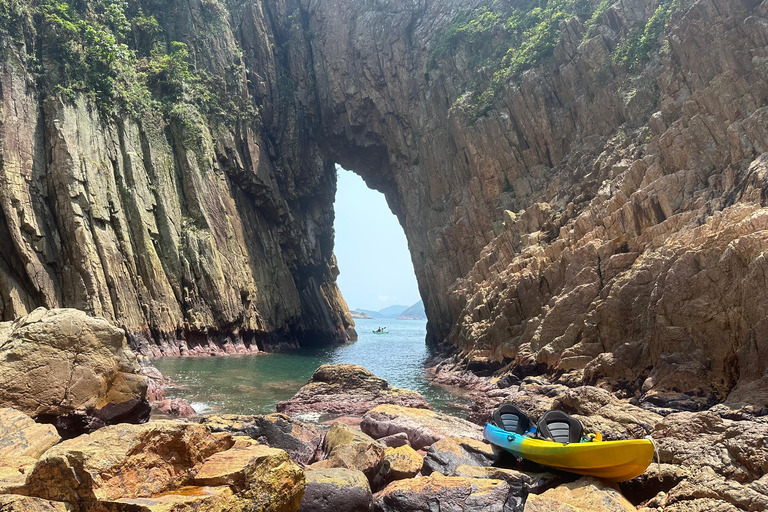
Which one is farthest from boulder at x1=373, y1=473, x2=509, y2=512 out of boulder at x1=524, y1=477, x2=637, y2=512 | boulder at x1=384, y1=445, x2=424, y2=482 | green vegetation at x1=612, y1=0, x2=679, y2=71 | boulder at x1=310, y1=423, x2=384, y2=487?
green vegetation at x1=612, y1=0, x2=679, y2=71

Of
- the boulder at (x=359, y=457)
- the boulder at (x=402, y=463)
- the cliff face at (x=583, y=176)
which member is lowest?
the boulder at (x=402, y=463)

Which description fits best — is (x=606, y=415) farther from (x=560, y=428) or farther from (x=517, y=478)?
(x=517, y=478)

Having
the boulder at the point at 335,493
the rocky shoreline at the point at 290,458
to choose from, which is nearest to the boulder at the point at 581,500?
the rocky shoreline at the point at 290,458

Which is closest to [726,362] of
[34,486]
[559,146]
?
[34,486]

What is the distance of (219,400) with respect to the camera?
1861 cm

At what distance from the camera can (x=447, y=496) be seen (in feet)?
22.7

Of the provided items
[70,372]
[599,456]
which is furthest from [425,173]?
[599,456]

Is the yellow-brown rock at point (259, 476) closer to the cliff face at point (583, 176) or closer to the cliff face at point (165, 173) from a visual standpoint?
the cliff face at point (583, 176)

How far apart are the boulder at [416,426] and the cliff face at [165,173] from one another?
27.0 metres

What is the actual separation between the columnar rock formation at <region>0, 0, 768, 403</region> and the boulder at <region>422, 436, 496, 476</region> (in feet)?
26.0

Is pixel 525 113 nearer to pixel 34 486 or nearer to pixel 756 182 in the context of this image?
pixel 756 182

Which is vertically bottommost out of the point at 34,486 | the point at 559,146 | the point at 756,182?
the point at 34,486

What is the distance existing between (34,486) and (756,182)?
22033 mm

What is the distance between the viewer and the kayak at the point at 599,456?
744 cm
